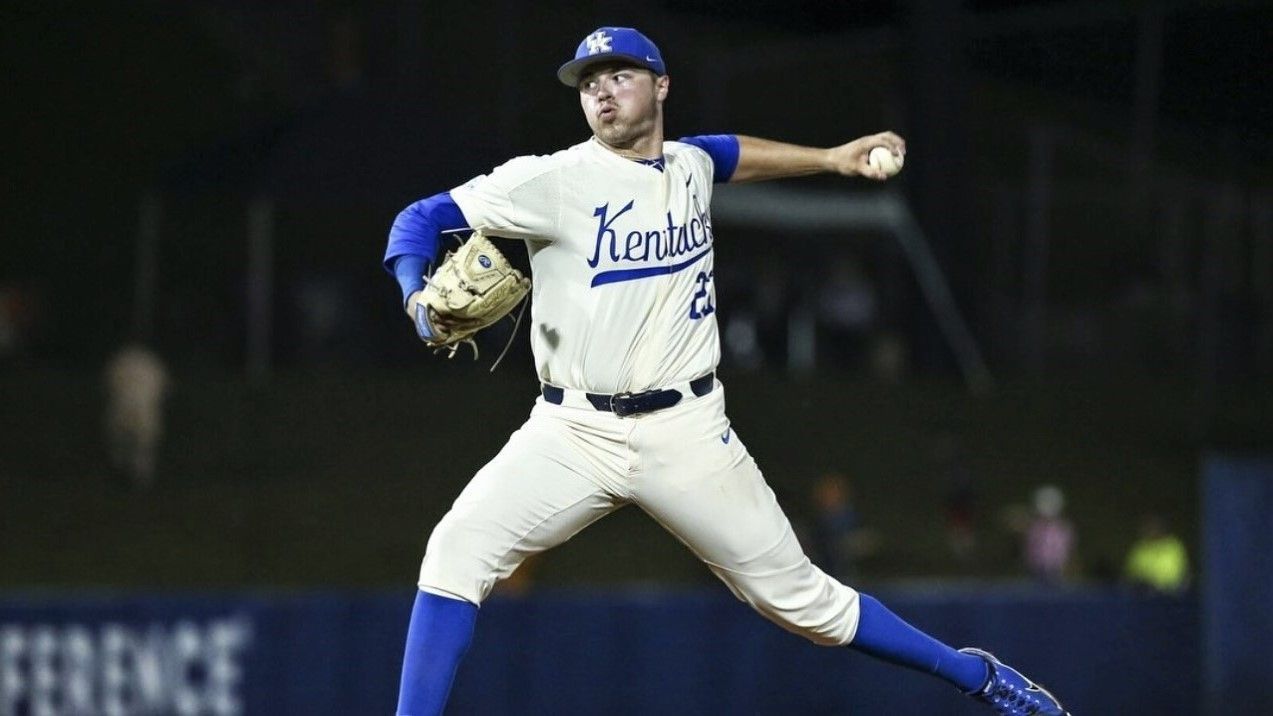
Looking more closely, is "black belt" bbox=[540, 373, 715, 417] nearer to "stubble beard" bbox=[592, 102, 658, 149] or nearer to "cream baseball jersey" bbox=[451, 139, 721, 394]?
"cream baseball jersey" bbox=[451, 139, 721, 394]

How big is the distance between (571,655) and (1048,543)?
5.88 m

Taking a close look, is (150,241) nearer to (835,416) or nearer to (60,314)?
(60,314)

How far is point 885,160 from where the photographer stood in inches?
193

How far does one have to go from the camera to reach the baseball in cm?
488

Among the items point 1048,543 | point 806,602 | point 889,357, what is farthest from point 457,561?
point 889,357

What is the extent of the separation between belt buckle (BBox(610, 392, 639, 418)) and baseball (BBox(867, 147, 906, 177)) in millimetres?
854

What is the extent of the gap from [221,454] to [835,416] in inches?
232

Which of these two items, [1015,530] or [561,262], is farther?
[1015,530]

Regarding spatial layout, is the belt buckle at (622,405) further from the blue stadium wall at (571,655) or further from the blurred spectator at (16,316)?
the blurred spectator at (16,316)

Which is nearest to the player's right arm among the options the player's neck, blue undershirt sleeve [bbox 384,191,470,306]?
the player's neck

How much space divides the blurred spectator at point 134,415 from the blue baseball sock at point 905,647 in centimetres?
1079

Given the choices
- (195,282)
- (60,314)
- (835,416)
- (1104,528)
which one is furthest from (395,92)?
(1104,528)

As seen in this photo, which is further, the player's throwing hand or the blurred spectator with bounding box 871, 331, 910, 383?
the blurred spectator with bounding box 871, 331, 910, 383

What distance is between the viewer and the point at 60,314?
651 inches
